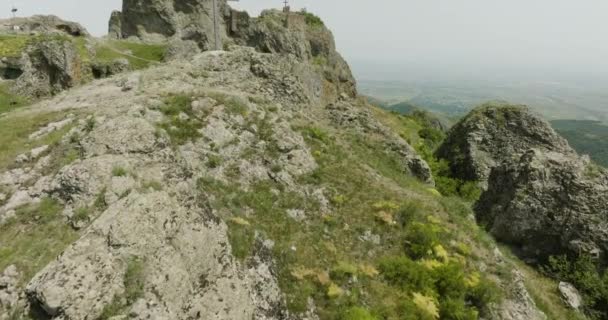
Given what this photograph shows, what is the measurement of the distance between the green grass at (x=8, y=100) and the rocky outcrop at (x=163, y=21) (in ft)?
96.4

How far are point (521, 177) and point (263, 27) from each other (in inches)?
1886

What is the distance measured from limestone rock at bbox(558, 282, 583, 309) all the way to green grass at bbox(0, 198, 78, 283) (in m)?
25.6

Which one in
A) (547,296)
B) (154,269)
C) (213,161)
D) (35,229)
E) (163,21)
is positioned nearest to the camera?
(154,269)

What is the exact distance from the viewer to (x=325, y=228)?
63.6 ft

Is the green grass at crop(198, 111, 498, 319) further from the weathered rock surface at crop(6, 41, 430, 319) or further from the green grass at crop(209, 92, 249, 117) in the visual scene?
the green grass at crop(209, 92, 249, 117)

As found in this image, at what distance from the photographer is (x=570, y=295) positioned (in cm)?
2289

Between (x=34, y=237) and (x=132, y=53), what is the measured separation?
139ft

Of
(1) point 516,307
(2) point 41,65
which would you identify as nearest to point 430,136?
(1) point 516,307

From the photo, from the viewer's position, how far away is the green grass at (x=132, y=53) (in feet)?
152

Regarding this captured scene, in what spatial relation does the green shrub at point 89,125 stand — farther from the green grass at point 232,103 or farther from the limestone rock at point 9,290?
the limestone rock at point 9,290

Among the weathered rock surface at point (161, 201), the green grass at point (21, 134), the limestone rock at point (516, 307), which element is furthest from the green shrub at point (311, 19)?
the limestone rock at point (516, 307)

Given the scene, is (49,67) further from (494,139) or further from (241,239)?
(494,139)

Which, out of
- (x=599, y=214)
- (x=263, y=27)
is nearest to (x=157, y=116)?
(x=599, y=214)

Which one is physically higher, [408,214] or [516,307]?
[408,214]
